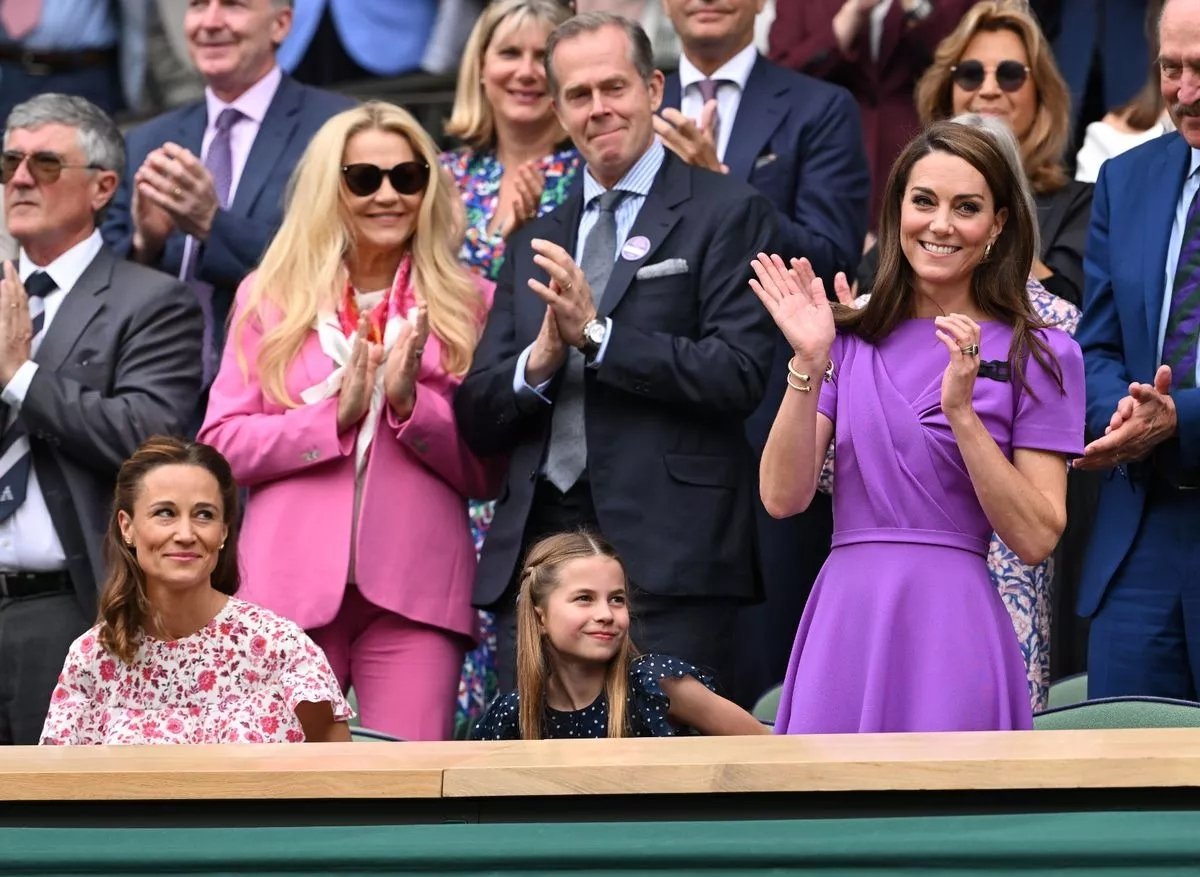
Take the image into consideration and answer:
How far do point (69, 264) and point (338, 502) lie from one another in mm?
1083

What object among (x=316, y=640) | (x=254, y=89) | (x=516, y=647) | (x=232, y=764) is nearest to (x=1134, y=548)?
(x=516, y=647)

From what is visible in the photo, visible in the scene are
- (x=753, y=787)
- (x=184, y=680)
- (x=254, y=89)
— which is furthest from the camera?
(x=254, y=89)

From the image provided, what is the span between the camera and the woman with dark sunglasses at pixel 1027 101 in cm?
554

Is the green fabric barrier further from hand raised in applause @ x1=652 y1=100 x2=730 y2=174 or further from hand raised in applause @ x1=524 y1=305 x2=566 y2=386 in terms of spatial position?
hand raised in applause @ x1=652 y1=100 x2=730 y2=174

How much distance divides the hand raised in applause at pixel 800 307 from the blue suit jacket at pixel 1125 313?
899 millimetres

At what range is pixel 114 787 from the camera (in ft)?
9.93

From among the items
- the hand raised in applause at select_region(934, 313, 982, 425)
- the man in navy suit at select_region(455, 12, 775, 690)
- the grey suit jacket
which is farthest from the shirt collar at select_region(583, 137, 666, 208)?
the hand raised in applause at select_region(934, 313, 982, 425)

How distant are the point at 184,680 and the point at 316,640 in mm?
651

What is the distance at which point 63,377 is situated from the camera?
5324mm

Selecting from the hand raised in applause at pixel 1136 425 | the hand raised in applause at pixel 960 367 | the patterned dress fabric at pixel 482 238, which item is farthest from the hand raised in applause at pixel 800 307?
the patterned dress fabric at pixel 482 238

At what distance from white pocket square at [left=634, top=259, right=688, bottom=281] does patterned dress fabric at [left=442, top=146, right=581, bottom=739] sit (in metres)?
0.59

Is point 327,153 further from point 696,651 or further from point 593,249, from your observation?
point 696,651

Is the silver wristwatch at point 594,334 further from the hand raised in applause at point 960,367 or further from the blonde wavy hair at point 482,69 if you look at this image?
the blonde wavy hair at point 482,69

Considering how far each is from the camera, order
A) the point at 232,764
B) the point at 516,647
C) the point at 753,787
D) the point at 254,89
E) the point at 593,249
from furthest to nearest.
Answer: the point at 254,89, the point at 593,249, the point at 516,647, the point at 232,764, the point at 753,787
